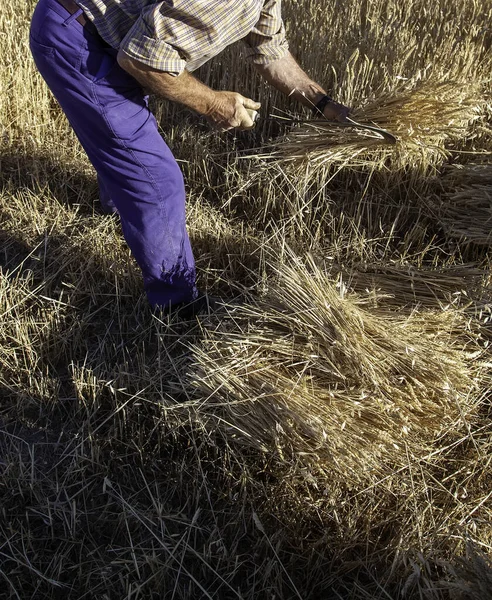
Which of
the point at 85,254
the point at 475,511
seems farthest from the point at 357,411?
the point at 85,254

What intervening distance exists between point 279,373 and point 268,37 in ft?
4.09

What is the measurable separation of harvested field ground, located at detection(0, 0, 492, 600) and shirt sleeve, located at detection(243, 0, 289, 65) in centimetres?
37

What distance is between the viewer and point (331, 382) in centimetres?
203

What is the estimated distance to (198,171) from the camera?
3152mm

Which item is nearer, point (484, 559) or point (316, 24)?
point (484, 559)

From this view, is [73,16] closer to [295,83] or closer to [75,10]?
[75,10]

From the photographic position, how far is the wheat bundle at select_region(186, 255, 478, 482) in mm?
1914

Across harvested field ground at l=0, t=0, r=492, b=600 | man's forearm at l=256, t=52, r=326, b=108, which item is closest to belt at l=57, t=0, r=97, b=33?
man's forearm at l=256, t=52, r=326, b=108

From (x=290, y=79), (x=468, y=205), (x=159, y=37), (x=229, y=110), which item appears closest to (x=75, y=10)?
(x=159, y=37)

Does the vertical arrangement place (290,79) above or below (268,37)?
below

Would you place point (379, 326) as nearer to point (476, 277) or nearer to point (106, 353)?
point (476, 277)

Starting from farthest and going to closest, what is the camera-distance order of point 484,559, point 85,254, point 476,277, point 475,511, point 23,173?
point 23,173
point 85,254
point 476,277
point 475,511
point 484,559

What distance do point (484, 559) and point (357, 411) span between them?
55cm

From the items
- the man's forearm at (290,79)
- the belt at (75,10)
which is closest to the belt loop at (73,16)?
the belt at (75,10)
